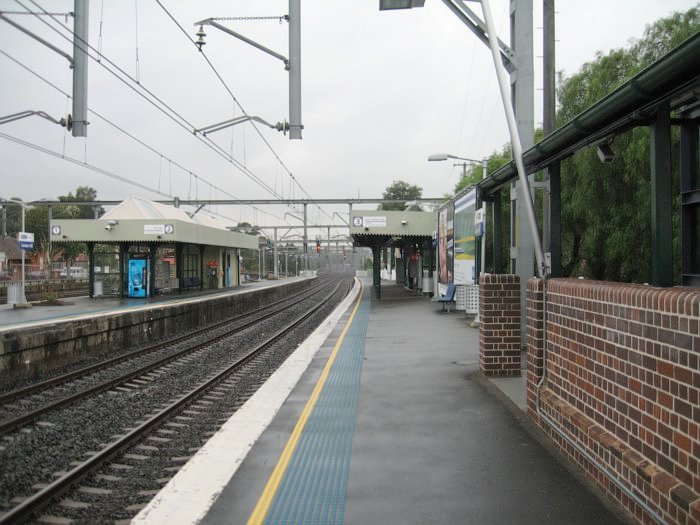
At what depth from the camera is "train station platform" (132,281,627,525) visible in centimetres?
382

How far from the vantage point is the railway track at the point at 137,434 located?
185 inches

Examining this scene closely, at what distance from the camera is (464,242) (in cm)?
1638

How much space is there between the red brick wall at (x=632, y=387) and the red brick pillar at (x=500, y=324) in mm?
2482

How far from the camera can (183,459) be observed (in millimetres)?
5824

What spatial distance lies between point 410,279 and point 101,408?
31.0 m

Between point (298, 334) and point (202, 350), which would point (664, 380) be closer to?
point (202, 350)

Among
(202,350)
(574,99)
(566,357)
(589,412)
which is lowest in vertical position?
(202,350)

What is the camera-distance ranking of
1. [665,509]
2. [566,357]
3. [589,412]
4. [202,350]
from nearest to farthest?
[665,509], [589,412], [566,357], [202,350]

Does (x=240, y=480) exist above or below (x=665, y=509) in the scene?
below

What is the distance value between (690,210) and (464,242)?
37.2 feet

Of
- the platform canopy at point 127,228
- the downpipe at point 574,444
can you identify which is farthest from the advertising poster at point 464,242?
the platform canopy at point 127,228

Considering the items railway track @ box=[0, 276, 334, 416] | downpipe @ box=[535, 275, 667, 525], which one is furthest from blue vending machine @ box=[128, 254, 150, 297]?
downpipe @ box=[535, 275, 667, 525]

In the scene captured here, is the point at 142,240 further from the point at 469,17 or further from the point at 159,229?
the point at 469,17

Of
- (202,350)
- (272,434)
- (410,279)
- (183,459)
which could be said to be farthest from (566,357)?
(410,279)
